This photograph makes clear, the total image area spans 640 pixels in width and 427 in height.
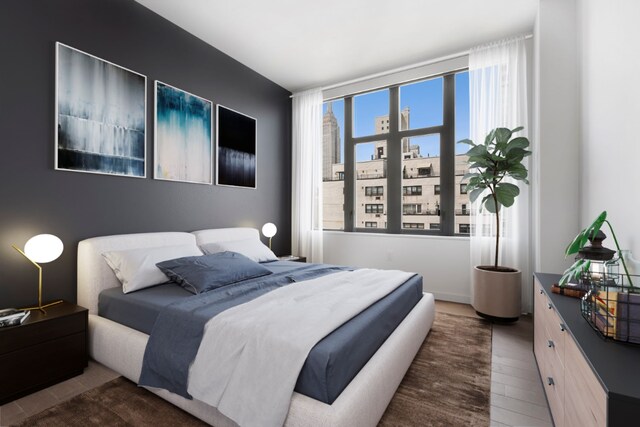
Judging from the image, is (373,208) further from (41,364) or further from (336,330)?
(41,364)

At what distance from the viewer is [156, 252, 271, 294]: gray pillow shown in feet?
7.32

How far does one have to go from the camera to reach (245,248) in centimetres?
327

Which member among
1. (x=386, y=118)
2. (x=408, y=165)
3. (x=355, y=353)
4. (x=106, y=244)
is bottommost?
(x=355, y=353)

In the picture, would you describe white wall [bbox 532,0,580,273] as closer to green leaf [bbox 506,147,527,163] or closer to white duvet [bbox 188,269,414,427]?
green leaf [bbox 506,147,527,163]

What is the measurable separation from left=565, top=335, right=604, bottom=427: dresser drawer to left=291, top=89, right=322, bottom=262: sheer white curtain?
3.44 meters

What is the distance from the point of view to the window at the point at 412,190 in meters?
4.12

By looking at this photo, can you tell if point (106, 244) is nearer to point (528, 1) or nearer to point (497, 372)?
point (497, 372)

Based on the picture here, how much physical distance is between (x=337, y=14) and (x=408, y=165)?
2.07 meters

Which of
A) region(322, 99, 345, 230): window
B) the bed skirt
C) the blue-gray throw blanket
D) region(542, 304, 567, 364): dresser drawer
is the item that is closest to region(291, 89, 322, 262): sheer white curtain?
region(322, 99, 345, 230): window

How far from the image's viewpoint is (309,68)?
4.13 metres

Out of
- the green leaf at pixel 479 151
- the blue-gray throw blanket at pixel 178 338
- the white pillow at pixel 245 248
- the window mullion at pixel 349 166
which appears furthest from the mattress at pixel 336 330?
the window mullion at pixel 349 166

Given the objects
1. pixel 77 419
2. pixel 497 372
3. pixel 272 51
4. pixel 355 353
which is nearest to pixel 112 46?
pixel 272 51

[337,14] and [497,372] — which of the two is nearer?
[497,372]

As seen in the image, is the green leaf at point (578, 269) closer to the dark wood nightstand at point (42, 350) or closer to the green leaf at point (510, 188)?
the green leaf at point (510, 188)
